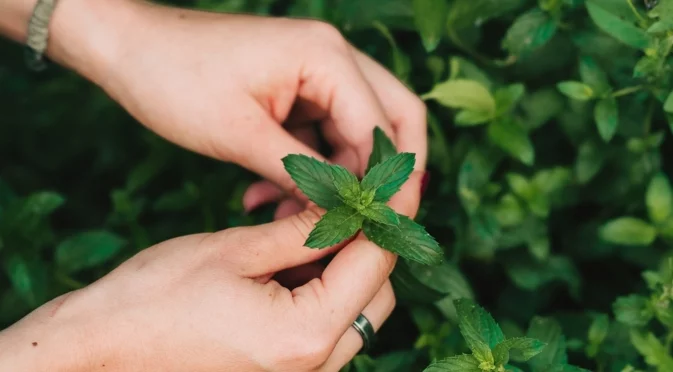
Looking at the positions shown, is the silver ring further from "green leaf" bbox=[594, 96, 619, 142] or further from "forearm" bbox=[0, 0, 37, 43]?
"forearm" bbox=[0, 0, 37, 43]

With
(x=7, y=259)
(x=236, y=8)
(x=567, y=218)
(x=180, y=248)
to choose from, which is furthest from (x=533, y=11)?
(x=7, y=259)

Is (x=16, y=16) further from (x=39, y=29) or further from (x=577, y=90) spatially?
(x=577, y=90)

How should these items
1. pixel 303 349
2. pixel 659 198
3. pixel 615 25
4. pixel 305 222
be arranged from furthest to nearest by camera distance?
pixel 659 198, pixel 615 25, pixel 305 222, pixel 303 349

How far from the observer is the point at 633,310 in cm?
115

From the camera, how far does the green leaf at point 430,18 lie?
4.18 feet

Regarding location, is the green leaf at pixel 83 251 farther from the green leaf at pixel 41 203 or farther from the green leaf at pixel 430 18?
the green leaf at pixel 430 18

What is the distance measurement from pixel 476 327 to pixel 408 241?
0.53 feet

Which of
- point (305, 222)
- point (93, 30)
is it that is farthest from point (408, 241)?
point (93, 30)

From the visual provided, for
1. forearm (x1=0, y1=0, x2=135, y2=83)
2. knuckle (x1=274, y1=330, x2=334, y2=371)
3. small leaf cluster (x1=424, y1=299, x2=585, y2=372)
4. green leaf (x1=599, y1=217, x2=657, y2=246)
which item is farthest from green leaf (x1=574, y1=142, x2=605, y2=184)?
forearm (x1=0, y1=0, x2=135, y2=83)

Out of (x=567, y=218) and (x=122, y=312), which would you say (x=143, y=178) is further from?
(x=567, y=218)

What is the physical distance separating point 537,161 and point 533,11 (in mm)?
368

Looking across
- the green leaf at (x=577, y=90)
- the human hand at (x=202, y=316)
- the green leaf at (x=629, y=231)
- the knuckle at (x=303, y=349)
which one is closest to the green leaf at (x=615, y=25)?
the green leaf at (x=577, y=90)

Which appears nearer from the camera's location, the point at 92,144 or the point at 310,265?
the point at 310,265

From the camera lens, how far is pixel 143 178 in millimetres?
1621
